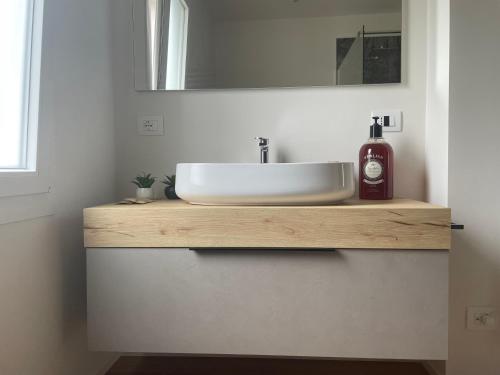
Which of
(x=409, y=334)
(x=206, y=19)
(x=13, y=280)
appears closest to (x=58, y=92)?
(x=13, y=280)

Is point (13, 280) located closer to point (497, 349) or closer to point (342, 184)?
point (342, 184)

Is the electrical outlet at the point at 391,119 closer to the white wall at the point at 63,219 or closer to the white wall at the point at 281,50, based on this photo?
the white wall at the point at 281,50

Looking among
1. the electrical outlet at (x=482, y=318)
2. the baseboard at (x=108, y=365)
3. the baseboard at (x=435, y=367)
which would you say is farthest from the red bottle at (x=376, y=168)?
the baseboard at (x=108, y=365)

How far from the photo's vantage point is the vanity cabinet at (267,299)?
0.96 m

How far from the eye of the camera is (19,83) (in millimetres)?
959

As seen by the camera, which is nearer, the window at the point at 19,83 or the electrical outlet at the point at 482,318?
the window at the point at 19,83

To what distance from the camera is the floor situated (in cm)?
137

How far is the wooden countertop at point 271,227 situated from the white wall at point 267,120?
1.44ft

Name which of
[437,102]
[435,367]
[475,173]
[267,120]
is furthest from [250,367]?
[437,102]

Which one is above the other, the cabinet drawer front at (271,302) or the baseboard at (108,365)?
the cabinet drawer front at (271,302)

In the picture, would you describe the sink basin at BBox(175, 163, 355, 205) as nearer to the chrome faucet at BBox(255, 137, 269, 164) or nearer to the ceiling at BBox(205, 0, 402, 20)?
the chrome faucet at BBox(255, 137, 269, 164)

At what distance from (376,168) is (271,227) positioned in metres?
0.47

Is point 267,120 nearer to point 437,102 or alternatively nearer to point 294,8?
point 294,8

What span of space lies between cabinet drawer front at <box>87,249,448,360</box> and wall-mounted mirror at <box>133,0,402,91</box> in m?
0.73
